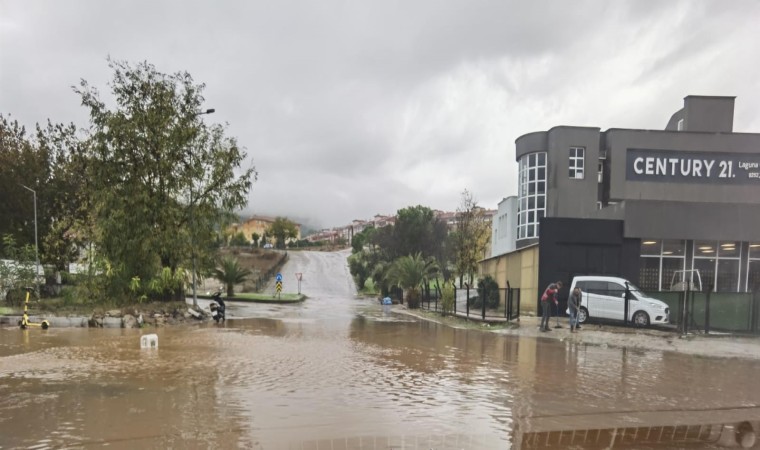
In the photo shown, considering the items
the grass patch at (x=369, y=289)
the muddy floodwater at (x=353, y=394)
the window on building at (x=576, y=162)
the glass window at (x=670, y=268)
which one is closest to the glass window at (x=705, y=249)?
the glass window at (x=670, y=268)

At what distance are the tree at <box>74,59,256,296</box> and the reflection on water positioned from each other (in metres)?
6.96

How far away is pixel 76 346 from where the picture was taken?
13328 mm

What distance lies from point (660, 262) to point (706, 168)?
933 centimetres

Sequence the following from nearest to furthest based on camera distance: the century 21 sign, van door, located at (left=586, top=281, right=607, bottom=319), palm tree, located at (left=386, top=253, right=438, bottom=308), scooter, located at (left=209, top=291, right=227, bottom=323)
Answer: van door, located at (left=586, top=281, right=607, bottom=319)
scooter, located at (left=209, top=291, right=227, bottom=323)
the century 21 sign
palm tree, located at (left=386, top=253, right=438, bottom=308)

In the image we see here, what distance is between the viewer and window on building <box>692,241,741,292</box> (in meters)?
24.3

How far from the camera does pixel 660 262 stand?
24.4 m

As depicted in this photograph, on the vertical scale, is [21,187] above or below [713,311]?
above

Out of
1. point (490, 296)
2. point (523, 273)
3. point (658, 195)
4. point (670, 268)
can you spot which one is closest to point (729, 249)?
point (670, 268)

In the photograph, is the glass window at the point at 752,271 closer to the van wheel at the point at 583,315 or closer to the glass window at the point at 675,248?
the glass window at the point at 675,248

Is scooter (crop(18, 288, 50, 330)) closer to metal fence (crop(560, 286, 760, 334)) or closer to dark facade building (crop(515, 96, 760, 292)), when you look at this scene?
dark facade building (crop(515, 96, 760, 292))

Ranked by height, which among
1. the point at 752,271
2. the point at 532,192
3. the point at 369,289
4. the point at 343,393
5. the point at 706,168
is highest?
the point at 706,168

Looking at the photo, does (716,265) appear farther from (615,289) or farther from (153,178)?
(153,178)

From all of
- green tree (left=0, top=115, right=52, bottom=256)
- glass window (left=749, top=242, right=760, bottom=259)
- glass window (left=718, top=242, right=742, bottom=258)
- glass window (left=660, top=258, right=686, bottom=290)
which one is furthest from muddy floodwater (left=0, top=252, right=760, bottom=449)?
green tree (left=0, top=115, right=52, bottom=256)

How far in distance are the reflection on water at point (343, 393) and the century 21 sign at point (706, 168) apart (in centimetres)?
2064
